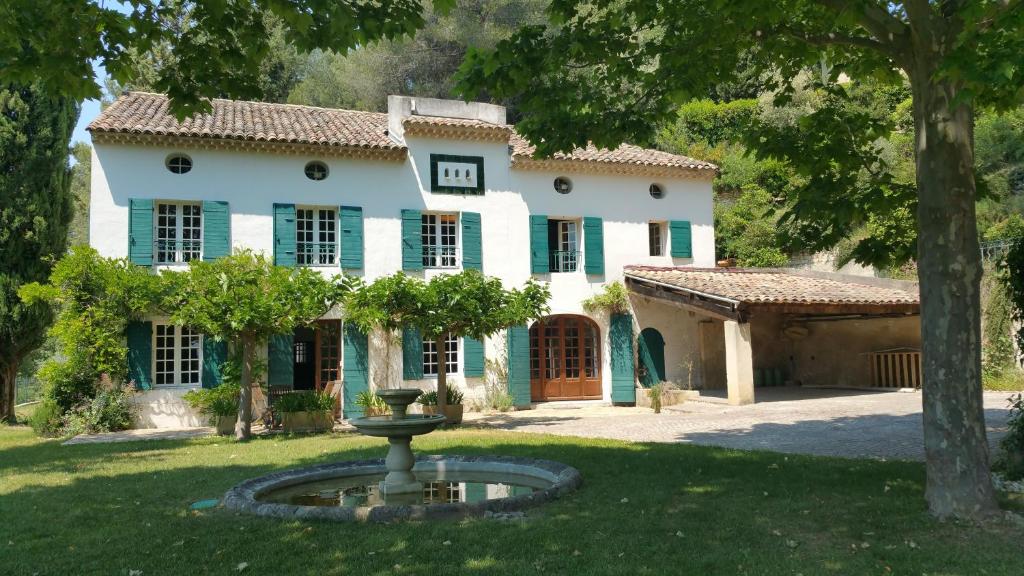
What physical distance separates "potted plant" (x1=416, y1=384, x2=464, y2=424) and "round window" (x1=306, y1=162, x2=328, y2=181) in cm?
529

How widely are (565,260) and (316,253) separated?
19.6ft

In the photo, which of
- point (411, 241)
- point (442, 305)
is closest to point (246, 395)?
point (442, 305)

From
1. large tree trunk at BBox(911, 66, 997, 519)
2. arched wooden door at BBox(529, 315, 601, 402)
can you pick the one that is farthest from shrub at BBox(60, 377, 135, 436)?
large tree trunk at BBox(911, 66, 997, 519)

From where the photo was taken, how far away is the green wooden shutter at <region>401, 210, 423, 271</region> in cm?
1658

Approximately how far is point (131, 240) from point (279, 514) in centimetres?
1049

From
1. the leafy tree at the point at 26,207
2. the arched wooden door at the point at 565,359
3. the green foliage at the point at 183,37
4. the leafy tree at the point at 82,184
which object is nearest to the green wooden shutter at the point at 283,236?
the leafy tree at the point at 26,207

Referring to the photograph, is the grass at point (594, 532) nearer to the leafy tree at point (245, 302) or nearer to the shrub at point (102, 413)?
the leafy tree at point (245, 302)

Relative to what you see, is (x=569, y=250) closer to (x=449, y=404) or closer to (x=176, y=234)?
(x=449, y=404)

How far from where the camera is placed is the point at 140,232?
14.7 meters

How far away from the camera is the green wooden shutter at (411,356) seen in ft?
53.8

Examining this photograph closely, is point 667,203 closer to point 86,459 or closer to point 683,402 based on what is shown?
point 683,402

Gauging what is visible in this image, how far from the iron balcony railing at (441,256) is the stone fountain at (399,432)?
375 inches

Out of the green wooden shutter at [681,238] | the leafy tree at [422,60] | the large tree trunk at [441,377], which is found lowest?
the large tree trunk at [441,377]

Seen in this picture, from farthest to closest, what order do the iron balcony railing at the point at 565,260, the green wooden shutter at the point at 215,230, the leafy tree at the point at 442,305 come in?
the iron balcony railing at the point at 565,260
the green wooden shutter at the point at 215,230
the leafy tree at the point at 442,305
